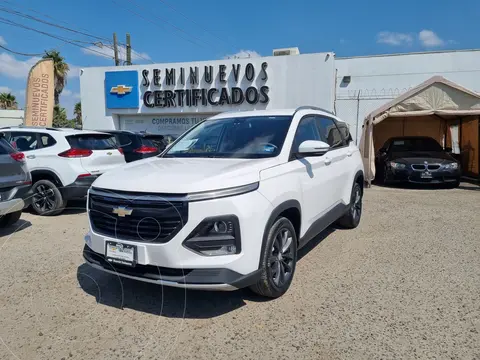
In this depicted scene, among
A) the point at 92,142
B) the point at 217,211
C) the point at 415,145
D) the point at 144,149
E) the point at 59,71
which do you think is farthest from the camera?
the point at 59,71

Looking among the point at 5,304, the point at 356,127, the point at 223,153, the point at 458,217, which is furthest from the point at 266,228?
the point at 356,127

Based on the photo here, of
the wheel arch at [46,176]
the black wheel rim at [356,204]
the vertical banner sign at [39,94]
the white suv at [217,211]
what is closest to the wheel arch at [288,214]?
the white suv at [217,211]

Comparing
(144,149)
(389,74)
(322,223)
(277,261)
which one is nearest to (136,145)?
(144,149)

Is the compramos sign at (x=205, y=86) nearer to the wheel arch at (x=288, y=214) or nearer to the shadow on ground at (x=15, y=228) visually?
the shadow on ground at (x=15, y=228)

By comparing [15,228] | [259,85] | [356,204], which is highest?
[259,85]

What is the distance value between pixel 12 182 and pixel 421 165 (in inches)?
390

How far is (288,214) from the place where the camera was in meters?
3.73

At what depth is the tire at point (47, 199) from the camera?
277 inches

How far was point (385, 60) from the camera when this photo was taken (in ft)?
53.5

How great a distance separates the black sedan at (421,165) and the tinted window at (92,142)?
789 centimetres

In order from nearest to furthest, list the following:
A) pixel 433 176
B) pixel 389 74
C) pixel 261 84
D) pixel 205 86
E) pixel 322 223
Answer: pixel 322 223 < pixel 433 176 < pixel 389 74 < pixel 261 84 < pixel 205 86

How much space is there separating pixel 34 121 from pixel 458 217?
49.2 feet

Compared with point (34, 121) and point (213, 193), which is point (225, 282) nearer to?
point (213, 193)

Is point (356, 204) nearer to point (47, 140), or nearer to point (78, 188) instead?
point (78, 188)
